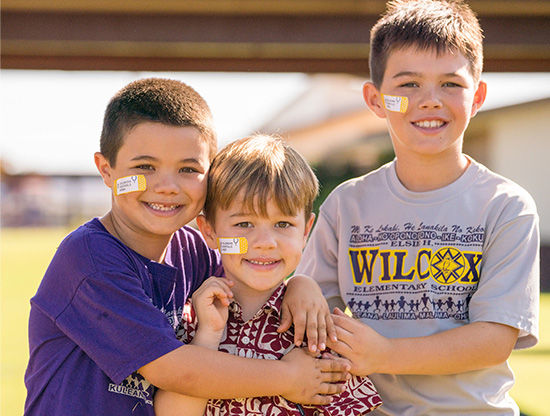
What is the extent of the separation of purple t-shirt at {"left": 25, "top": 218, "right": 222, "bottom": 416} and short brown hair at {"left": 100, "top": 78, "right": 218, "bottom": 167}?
13.1 inches

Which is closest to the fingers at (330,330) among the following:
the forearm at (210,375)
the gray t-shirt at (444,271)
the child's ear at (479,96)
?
the forearm at (210,375)

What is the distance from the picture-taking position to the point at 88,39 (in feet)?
16.1

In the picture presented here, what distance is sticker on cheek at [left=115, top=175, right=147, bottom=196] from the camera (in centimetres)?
219

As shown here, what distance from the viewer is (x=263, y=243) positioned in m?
2.10

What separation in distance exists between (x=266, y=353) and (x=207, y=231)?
47 centimetres

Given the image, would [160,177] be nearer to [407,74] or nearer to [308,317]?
[308,317]

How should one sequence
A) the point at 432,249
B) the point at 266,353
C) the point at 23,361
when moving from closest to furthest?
the point at 266,353 < the point at 432,249 < the point at 23,361

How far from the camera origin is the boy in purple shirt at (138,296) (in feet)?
6.45

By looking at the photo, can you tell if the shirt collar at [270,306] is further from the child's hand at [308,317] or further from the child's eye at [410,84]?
the child's eye at [410,84]

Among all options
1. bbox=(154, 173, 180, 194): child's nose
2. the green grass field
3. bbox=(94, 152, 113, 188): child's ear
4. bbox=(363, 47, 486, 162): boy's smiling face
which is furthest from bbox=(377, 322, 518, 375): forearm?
the green grass field

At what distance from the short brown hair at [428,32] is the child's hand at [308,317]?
0.95m

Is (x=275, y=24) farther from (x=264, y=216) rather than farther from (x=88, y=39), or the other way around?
(x=264, y=216)

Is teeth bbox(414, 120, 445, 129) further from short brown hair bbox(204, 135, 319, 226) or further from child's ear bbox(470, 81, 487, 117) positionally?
short brown hair bbox(204, 135, 319, 226)

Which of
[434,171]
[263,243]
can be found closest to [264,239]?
[263,243]
